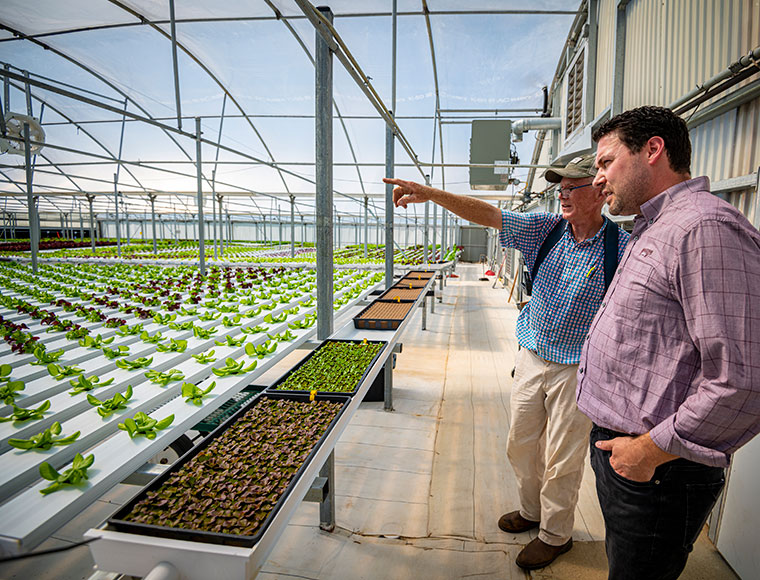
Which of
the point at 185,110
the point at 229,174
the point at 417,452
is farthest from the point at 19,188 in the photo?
the point at 417,452

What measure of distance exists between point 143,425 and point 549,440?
6.73ft

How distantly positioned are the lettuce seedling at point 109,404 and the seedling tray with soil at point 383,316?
2008 millimetres

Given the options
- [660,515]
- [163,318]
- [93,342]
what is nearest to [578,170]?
[660,515]

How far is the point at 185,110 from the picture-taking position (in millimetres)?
10266

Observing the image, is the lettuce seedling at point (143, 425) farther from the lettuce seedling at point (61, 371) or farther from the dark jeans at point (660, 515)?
the dark jeans at point (660, 515)

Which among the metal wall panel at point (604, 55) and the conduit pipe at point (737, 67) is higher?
the metal wall panel at point (604, 55)

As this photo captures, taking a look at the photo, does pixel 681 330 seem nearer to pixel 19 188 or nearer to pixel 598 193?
pixel 598 193

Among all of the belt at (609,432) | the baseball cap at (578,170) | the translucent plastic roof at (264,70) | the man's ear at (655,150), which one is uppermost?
the translucent plastic roof at (264,70)

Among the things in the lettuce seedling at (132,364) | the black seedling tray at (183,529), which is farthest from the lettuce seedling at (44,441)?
the lettuce seedling at (132,364)

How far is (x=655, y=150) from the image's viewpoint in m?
1.35

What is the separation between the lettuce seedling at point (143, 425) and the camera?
78.1 inches

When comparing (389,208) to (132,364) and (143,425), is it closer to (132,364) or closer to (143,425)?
(132,364)

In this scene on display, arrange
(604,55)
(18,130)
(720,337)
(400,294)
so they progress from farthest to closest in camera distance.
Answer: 1. (18,130)
2. (604,55)
3. (400,294)
4. (720,337)

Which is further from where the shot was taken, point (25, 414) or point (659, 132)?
point (25, 414)
